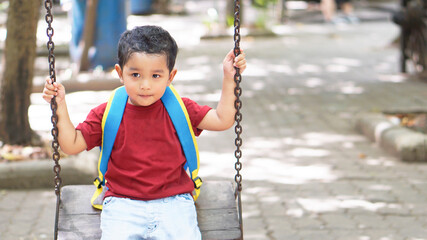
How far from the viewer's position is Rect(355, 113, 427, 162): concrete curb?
6.65 metres

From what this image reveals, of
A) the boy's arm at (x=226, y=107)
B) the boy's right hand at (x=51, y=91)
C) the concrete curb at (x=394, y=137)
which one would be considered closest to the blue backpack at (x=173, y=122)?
the boy's arm at (x=226, y=107)

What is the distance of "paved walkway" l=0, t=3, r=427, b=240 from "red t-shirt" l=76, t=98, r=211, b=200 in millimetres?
1618

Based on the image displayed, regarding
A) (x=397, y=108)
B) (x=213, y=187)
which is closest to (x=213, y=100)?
(x=397, y=108)

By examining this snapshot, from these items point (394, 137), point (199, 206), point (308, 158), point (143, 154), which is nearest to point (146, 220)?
point (143, 154)

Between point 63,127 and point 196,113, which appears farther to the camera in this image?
point 196,113

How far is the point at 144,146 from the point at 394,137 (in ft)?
13.9

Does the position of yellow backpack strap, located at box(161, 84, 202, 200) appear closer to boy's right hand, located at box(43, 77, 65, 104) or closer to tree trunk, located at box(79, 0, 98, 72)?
boy's right hand, located at box(43, 77, 65, 104)

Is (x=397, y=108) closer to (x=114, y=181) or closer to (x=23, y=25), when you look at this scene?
(x=23, y=25)

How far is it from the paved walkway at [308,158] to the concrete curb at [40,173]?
3.2 inches

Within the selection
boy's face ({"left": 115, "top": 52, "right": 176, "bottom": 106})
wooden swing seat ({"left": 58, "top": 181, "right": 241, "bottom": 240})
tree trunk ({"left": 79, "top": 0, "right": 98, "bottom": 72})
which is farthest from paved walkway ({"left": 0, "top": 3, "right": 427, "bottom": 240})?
boy's face ({"left": 115, "top": 52, "right": 176, "bottom": 106})

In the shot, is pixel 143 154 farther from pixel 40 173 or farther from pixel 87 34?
pixel 87 34

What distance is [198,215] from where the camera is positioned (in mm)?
3516

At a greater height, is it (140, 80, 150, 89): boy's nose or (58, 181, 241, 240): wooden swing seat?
(140, 80, 150, 89): boy's nose

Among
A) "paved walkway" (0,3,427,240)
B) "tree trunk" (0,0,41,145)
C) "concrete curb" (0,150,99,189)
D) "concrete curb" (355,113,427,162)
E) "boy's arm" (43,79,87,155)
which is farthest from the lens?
"concrete curb" (355,113,427,162)
